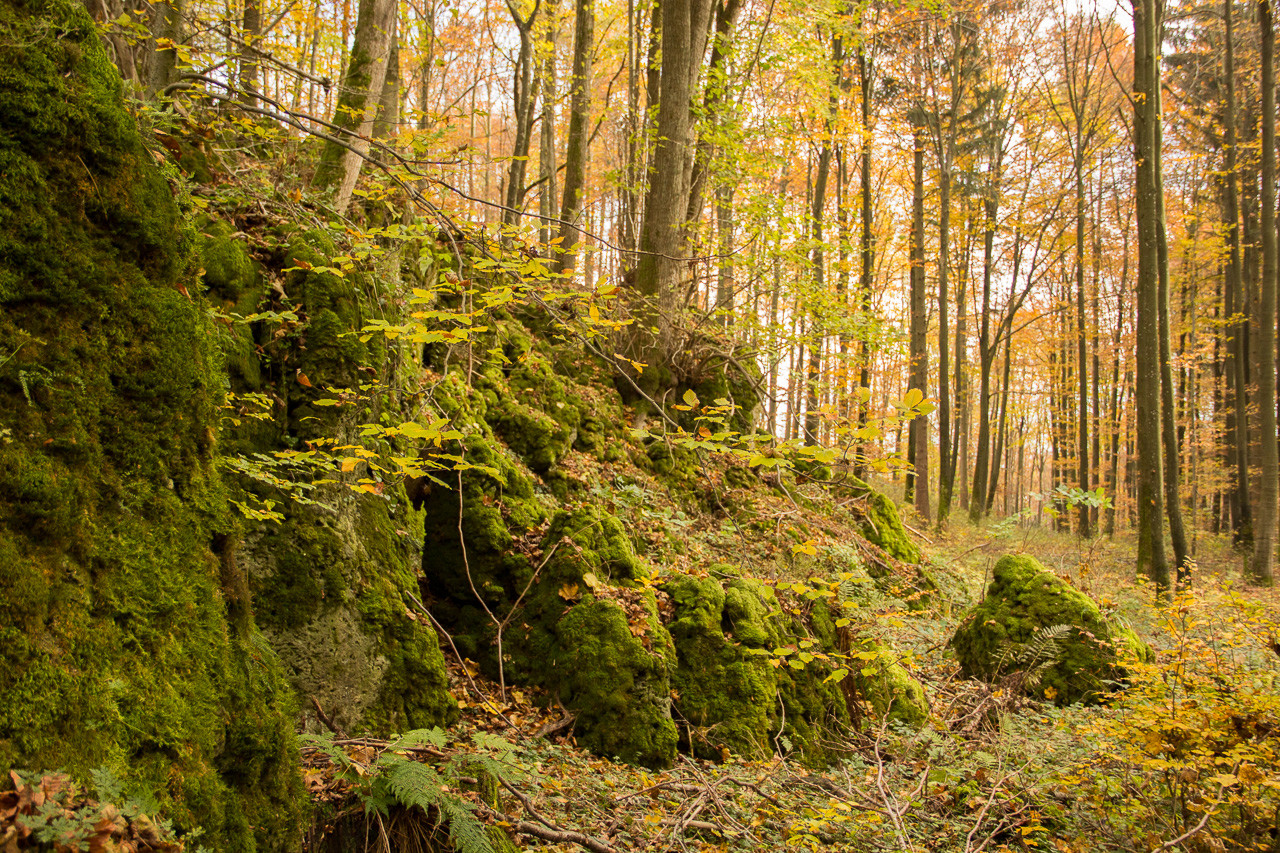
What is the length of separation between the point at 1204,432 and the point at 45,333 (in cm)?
3123

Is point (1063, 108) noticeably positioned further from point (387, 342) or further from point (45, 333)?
point (45, 333)

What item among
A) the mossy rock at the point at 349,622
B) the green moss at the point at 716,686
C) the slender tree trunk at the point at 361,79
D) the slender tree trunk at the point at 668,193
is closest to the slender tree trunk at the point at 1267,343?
the slender tree trunk at the point at 668,193

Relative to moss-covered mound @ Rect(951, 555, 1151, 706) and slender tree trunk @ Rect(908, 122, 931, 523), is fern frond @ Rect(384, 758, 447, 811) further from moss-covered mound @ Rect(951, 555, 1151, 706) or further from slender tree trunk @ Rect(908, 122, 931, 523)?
slender tree trunk @ Rect(908, 122, 931, 523)

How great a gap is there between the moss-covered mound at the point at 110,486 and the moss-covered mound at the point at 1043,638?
6369 mm

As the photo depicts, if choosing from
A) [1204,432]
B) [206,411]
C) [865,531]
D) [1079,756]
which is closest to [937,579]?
[865,531]

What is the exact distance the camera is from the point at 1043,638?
655 cm

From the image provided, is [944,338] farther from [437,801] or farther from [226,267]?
[437,801]

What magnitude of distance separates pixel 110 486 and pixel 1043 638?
24.4 feet

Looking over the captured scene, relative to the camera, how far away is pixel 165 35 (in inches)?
178

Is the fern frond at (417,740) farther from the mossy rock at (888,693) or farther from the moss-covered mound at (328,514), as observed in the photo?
the mossy rock at (888,693)

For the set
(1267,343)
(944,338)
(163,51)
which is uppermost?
(944,338)

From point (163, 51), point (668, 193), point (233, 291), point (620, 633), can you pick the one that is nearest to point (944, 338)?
point (668, 193)

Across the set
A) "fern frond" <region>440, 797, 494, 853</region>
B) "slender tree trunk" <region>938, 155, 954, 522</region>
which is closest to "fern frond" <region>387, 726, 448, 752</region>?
"fern frond" <region>440, 797, 494, 853</region>

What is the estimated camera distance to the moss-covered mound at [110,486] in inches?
64.6
